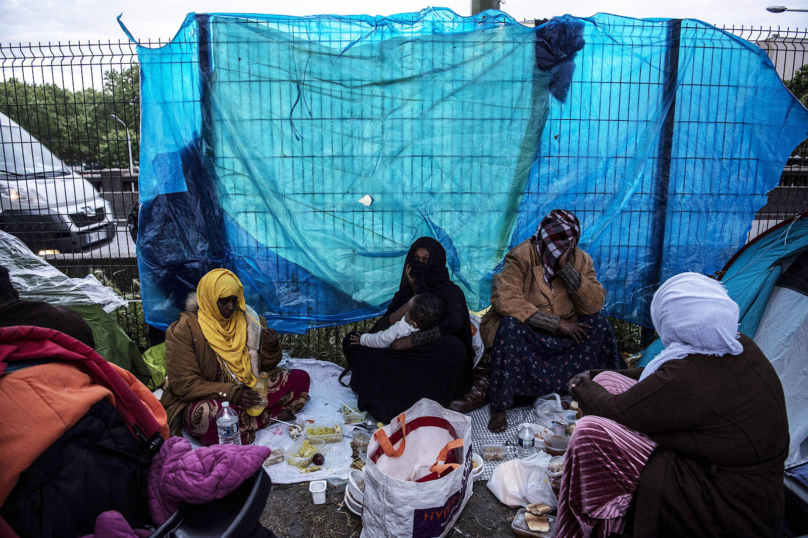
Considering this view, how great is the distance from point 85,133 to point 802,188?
6389 mm

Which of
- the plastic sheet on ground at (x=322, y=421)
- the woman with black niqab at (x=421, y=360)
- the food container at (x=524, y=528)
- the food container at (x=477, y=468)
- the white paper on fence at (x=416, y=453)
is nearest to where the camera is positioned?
the food container at (x=524, y=528)

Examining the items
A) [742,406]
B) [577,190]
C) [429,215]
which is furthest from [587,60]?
[742,406]

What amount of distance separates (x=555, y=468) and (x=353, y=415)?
144 centimetres

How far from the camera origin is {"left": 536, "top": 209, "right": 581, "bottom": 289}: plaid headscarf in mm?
3879

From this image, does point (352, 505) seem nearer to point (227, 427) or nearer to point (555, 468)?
point (227, 427)

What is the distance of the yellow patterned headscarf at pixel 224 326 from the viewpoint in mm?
3479

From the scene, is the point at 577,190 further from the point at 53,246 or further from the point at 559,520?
the point at 53,246

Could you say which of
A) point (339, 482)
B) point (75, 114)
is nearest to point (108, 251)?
point (75, 114)

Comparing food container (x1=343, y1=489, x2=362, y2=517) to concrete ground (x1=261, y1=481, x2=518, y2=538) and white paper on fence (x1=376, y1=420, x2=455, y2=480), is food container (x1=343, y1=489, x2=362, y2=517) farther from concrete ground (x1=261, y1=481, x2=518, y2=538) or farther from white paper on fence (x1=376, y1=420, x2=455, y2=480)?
white paper on fence (x1=376, y1=420, x2=455, y2=480)

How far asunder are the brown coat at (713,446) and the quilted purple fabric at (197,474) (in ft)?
4.72

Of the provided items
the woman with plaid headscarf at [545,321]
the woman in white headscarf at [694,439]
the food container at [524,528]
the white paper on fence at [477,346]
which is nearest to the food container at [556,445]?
the woman with plaid headscarf at [545,321]

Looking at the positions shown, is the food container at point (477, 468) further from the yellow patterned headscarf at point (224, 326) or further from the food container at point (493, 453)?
the yellow patterned headscarf at point (224, 326)

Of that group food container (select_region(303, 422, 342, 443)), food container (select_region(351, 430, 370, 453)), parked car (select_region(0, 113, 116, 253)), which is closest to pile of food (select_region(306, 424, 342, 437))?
food container (select_region(303, 422, 342, 443))

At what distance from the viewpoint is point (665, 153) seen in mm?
4352
